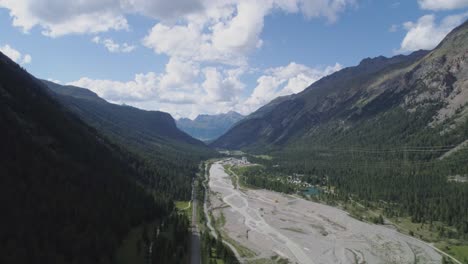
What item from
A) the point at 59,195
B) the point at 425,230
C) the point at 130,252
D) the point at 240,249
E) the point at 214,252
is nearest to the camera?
the point at 130,252

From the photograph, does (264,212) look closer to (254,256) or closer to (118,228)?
(254,256)

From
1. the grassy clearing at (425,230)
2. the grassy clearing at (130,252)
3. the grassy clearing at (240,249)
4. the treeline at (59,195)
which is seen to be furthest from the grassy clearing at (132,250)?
the grassy clearing at (425,230)

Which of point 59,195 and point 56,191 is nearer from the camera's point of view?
point 59,195

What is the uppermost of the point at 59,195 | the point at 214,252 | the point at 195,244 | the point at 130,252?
the point at 59,195

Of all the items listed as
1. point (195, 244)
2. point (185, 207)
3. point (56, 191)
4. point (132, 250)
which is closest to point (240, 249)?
point (195, 244)

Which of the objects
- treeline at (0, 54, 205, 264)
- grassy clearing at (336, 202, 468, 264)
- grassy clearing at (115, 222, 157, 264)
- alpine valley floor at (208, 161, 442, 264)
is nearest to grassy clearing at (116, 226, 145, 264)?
grassy clearing at (115, 222, 157, 264)

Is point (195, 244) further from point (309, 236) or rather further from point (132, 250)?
point (309, 236)

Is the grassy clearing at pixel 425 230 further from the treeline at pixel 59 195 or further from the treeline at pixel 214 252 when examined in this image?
the treeline at pixel 59 195

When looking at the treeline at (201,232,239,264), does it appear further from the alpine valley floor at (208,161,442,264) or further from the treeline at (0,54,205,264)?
the treeline at (0,54,205,264)
